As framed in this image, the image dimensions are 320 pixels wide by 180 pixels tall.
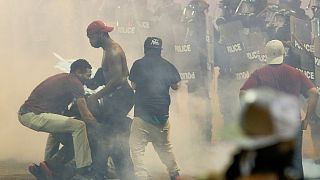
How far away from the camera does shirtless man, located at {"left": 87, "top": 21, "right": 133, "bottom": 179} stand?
13.1 feet

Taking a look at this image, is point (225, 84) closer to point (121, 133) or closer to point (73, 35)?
point (121, 133)

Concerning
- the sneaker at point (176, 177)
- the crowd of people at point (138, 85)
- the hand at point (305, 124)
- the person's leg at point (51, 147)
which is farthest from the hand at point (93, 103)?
the hand at point (305, 124)

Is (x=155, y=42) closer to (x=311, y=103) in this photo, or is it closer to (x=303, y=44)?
(x=303, y=44)

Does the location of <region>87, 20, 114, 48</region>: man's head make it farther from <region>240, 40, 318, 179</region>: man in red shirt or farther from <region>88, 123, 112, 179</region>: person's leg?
<region>240, 40, 318, 179</region>: man in red shirt

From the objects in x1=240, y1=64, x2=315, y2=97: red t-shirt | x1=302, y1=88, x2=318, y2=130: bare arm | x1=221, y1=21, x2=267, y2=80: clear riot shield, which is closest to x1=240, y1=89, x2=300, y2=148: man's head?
x1=240, y1=64, x2=315, y2=97: red t-shirt

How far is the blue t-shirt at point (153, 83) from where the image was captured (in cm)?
405

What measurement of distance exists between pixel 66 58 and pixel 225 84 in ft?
4.02

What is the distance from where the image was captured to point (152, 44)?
409cm

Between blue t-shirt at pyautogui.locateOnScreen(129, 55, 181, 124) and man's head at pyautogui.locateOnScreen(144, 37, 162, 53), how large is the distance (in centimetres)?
5

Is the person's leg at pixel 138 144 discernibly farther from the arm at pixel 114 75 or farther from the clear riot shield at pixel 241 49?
the clear riot shield at pixel 241 49

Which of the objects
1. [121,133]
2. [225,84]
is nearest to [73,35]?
[121,133]

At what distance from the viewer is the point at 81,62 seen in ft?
13.0

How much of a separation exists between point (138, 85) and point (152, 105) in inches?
7.2

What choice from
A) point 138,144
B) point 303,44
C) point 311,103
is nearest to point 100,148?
point 138,144
